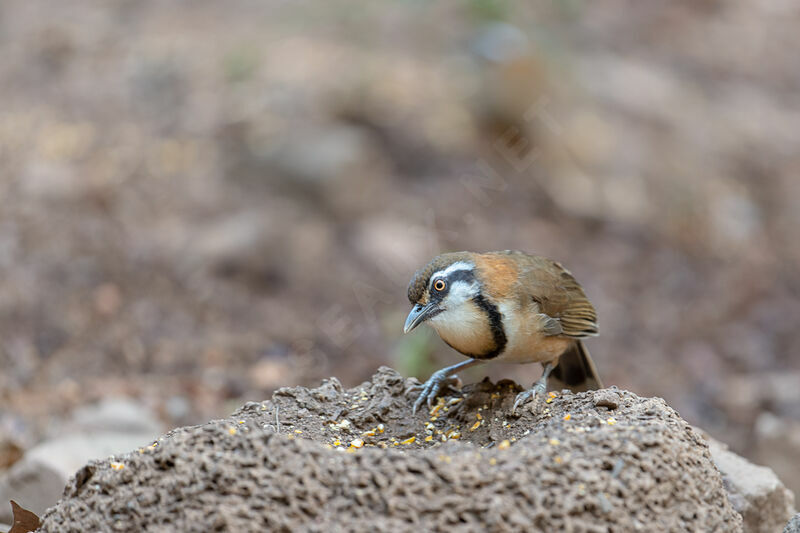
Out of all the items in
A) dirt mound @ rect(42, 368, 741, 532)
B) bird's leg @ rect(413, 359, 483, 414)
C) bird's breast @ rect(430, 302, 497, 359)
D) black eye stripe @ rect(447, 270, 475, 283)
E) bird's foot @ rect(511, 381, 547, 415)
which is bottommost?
dirt mound @ rect(42, 368, 741, 532)

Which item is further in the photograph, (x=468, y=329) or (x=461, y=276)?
(x=461, y=276)

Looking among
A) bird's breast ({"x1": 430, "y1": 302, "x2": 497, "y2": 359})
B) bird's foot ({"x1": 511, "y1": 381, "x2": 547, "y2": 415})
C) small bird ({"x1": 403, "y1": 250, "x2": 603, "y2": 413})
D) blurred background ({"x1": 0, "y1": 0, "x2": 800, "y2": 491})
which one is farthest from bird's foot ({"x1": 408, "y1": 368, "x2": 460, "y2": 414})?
blurred background ({"x1": 0, "y1": 0, "x2": 800, "y2": 491})

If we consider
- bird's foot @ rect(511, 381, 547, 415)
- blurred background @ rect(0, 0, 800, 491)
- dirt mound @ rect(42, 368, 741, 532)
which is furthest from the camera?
blurred background @ rect(0, 0, 800, 491)

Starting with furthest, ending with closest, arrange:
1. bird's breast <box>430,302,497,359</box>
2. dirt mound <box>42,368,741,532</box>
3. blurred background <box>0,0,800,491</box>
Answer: blurred background <box>0,0,800,491</box> → bird's breast <box>430,302,497,359</box> → dirt mound <box>42,368,741,532</box>

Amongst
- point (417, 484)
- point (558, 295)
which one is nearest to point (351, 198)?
point (558, 295)

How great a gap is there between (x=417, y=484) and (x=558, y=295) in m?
2.08

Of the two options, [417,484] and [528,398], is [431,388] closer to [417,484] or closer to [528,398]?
[528,398]

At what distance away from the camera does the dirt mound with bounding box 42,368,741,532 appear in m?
2.92

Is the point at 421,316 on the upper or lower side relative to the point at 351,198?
lower

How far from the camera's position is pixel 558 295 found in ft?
15.8

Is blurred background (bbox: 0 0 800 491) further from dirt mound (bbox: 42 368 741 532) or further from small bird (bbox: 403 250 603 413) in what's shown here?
dirt mound (bbox: 42 368 741 532)

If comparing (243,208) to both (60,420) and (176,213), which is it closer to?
(176,213)

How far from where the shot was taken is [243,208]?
9945 millimetres

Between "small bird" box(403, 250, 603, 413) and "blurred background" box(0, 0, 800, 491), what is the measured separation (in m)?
2.55
